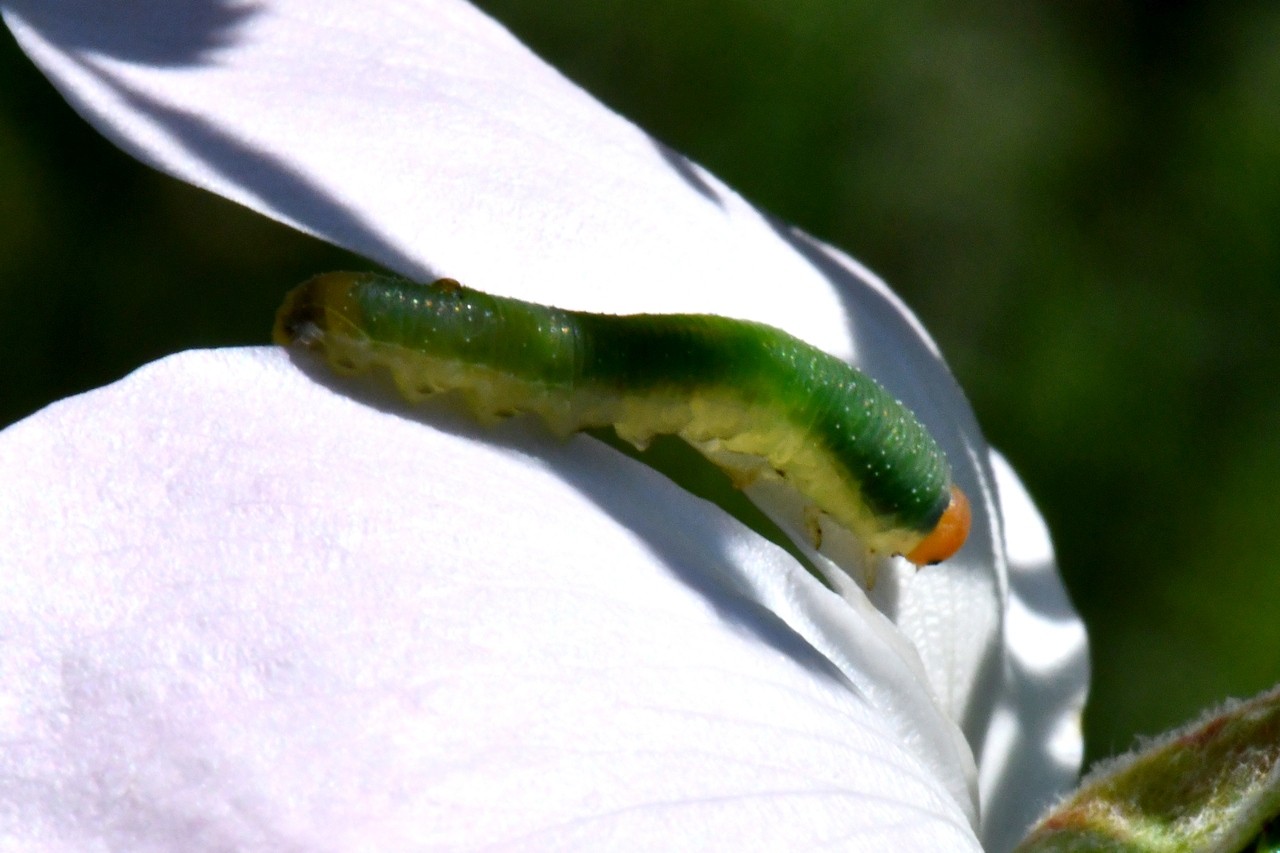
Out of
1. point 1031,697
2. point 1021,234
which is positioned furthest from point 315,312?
point 1021,234

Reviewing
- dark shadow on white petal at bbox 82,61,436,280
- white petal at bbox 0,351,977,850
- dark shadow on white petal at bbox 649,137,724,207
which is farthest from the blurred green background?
white petal at bbox 0,351,977,850

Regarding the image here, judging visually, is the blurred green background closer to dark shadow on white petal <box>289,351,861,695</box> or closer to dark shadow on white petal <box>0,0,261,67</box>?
dark shadow on white petal <box>0,0,261,67</box>

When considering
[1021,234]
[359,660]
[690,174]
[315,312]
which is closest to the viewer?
[359,660]

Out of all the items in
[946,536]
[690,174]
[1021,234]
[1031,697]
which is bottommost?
[1021,234]

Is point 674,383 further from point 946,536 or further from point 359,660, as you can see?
point 359,660

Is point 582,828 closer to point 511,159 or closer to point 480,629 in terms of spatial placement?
point 480,629

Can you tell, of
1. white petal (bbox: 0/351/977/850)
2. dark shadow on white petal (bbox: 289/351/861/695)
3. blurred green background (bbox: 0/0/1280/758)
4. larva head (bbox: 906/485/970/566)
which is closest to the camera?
white petal (bbox: 0/351/977/850)

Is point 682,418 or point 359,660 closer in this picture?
point 359,660
